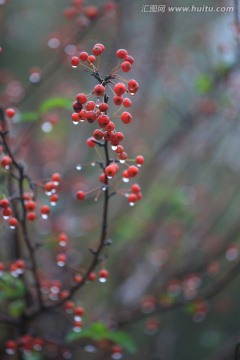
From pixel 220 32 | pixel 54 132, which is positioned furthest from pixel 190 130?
pixel 54 132

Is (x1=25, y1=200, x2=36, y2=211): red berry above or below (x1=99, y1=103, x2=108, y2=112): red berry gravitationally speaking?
below

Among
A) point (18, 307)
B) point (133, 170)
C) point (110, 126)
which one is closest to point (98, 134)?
point (110, 126)

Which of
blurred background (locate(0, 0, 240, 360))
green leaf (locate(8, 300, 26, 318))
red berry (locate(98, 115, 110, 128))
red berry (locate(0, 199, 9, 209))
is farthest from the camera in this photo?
blurred background (locate(0, 0, 240, 360))

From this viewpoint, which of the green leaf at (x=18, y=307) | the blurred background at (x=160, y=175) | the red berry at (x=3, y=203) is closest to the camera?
the red berry at (x=3, y=203)

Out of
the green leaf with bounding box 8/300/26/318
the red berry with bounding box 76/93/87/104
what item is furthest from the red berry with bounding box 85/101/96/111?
the green leaf with bounding box 8/300/26/318

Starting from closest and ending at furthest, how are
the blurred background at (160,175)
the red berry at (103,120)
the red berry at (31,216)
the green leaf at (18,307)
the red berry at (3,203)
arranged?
the red berry at (103,120)
the red berry at (3,203)
the red berry at (31,216)
the green leaf at (18,307)
the blurred background at (160,175)

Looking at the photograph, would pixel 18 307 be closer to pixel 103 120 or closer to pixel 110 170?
pixel 110 170

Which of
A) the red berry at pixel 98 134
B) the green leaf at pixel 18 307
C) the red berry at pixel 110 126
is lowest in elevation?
the green leaf at pixel 18 307

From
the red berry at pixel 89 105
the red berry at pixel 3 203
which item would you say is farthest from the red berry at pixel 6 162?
the red berry at pixel 89 105

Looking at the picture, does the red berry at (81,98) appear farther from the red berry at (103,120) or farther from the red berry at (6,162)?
the red berry at (6,162)

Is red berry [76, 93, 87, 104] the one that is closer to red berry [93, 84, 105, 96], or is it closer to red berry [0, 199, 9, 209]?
red berry [93, 84, 105, 96]
